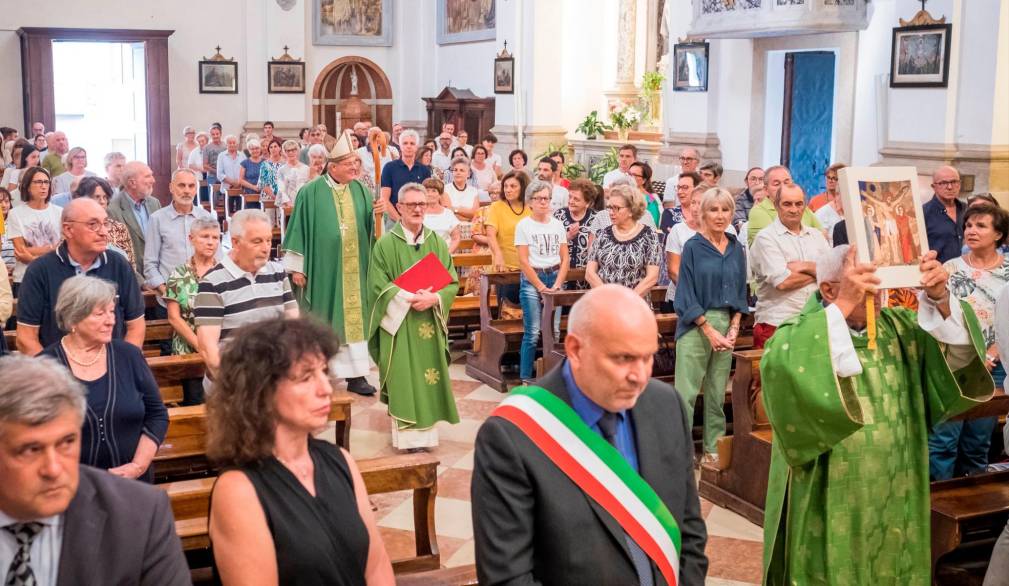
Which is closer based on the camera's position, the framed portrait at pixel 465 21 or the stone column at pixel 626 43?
the stone column at pixel 626 43

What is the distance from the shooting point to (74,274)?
538cm

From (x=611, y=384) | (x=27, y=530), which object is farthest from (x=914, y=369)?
(x=27, y=530)

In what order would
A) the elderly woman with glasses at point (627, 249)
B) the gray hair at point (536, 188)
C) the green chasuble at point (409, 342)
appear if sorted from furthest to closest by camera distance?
the gray hair at point (536, 188) → the elderly woman with glasses at point (627, 249) → the green chasuble at point (409, 342)

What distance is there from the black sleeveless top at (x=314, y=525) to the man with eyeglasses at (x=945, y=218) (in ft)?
19.9

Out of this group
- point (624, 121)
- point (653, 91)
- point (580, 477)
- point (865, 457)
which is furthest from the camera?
point (624, 121)

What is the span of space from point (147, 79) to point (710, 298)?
1651 centimetres

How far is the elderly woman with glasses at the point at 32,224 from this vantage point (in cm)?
804

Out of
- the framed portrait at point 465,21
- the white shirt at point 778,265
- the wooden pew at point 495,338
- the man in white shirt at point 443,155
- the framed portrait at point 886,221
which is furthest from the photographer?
the framed portrait at point 465,21

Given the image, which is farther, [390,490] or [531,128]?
[531,128]

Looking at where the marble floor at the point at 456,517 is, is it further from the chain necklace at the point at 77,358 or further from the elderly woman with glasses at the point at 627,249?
the chain necklace at the point at 77,358

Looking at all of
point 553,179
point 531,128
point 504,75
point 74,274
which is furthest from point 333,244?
point 504,75

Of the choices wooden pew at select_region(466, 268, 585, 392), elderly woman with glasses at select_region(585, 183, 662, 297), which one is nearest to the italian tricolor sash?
elderly woman with glasses at select_region(585, 183, 662, 297)

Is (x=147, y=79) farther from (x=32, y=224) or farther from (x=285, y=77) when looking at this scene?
(x=32, y=224)

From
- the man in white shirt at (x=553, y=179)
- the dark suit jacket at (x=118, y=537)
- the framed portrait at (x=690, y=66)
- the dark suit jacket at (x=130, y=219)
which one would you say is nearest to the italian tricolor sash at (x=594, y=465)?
the dark suit jacket at (x=118, y=537)
